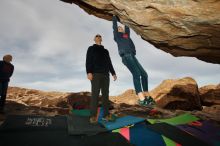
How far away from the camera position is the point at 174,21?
688 centimetres

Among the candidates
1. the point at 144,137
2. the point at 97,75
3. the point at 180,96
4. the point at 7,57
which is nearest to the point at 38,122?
the point at 97,75

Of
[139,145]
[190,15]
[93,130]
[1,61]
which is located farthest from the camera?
[1,61]

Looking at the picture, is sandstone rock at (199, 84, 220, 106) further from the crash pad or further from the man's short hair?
the man's short hair

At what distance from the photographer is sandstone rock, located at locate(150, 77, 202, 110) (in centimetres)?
1317

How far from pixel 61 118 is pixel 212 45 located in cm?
609

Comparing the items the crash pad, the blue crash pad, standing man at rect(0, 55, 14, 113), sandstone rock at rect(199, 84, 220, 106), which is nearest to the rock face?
the crash pad

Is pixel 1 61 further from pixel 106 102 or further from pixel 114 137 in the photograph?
pixel 114 137

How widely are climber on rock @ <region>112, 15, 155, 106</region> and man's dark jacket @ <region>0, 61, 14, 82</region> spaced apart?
4.90 meters

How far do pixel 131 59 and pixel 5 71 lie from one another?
5.47 meters

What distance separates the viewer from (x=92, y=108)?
6.50 meters

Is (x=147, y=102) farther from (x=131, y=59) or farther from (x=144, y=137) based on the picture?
(x=144, y=137)

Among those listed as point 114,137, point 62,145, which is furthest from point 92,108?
point 62,145

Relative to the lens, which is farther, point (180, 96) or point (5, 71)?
point (180, 96)

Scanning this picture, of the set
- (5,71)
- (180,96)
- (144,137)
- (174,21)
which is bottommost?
(144,137)
